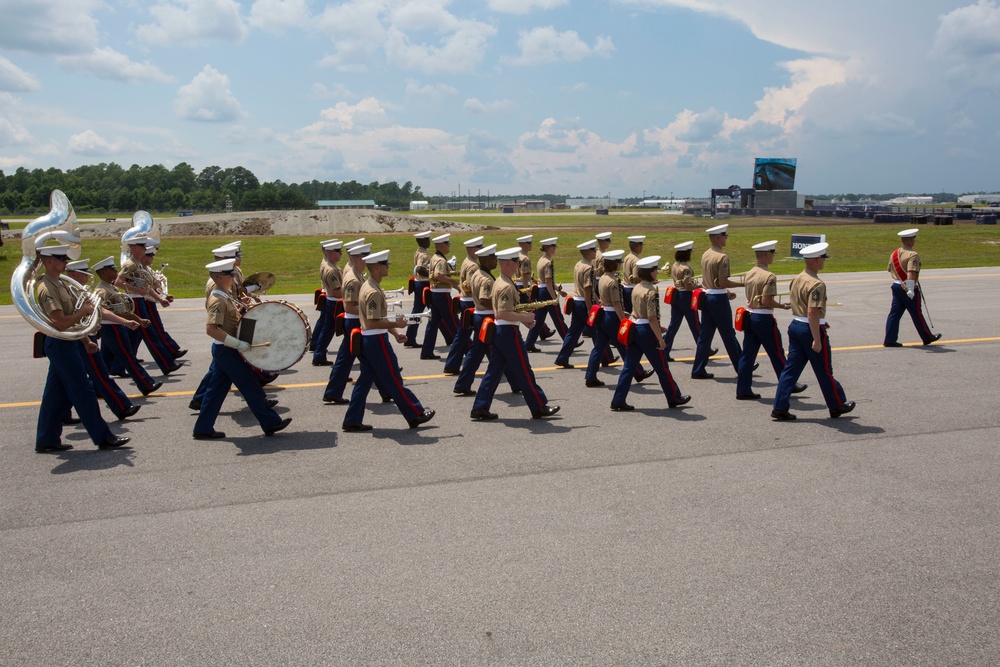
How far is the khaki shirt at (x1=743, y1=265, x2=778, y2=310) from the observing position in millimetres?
9312

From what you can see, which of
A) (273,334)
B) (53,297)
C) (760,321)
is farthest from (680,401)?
(53,297)

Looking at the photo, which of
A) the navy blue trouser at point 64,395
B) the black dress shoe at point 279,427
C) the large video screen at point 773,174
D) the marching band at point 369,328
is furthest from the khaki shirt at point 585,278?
the large video screen at point 773,174

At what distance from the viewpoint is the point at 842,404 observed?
336 inches

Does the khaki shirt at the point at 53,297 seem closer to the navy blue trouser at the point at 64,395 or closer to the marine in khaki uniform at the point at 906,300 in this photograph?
the navy blue trouser at the point at 64,395

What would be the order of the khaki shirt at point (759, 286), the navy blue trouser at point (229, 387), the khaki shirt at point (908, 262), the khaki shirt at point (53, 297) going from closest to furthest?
the khaki shirt at point (53, 297) < the navy blue trouser at point (229, 387) < the khaki shirt at point (759, 286) < the khaki shirt at point (908, 262)

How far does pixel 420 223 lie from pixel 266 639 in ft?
204

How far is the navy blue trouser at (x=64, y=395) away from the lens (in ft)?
24.5

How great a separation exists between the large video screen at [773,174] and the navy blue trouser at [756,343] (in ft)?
244

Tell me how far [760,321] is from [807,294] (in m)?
1.24

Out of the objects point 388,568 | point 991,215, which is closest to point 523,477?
point 388,568

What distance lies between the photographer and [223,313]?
25.7ft

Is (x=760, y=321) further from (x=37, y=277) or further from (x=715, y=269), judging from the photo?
(x=37, y=277)

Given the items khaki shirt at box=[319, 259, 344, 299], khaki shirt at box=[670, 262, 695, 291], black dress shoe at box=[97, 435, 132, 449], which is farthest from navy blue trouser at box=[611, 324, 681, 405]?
black dress shoe at box=[97, 435, 132, 449]

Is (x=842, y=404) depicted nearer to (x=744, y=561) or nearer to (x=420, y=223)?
(x=744, y=561)
